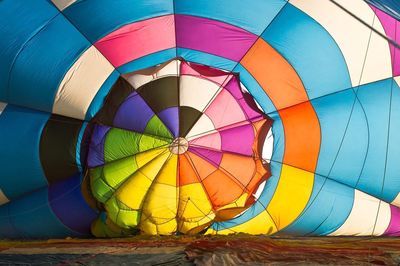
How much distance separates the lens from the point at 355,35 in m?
4.52

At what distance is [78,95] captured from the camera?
4355 mm

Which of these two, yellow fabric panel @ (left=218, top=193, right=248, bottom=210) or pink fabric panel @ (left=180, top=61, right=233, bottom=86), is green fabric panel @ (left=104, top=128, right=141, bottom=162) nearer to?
pink fabric panel @ (left=180, top=61, right=233, bottom=86)

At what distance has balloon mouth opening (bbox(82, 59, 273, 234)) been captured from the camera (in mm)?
4414

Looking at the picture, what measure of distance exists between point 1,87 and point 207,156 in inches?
76.0

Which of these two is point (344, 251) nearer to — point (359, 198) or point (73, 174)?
point (359, 198)

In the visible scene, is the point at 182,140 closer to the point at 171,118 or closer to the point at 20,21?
the point at 171,118

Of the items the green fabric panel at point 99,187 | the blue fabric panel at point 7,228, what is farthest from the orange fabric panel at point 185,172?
the blue fabric panel at point 7,228

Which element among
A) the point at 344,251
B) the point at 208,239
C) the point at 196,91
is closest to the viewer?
the point at 344,251

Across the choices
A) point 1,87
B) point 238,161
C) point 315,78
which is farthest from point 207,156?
point 1,87

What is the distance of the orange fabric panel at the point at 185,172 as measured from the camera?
448 centimetres

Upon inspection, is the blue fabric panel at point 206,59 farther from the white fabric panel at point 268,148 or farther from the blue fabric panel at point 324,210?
the blue fabric panel at point 324,210

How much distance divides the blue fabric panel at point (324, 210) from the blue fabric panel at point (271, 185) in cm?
38

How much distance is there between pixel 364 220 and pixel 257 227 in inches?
42.5

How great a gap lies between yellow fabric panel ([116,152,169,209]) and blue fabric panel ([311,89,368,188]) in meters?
1.48
